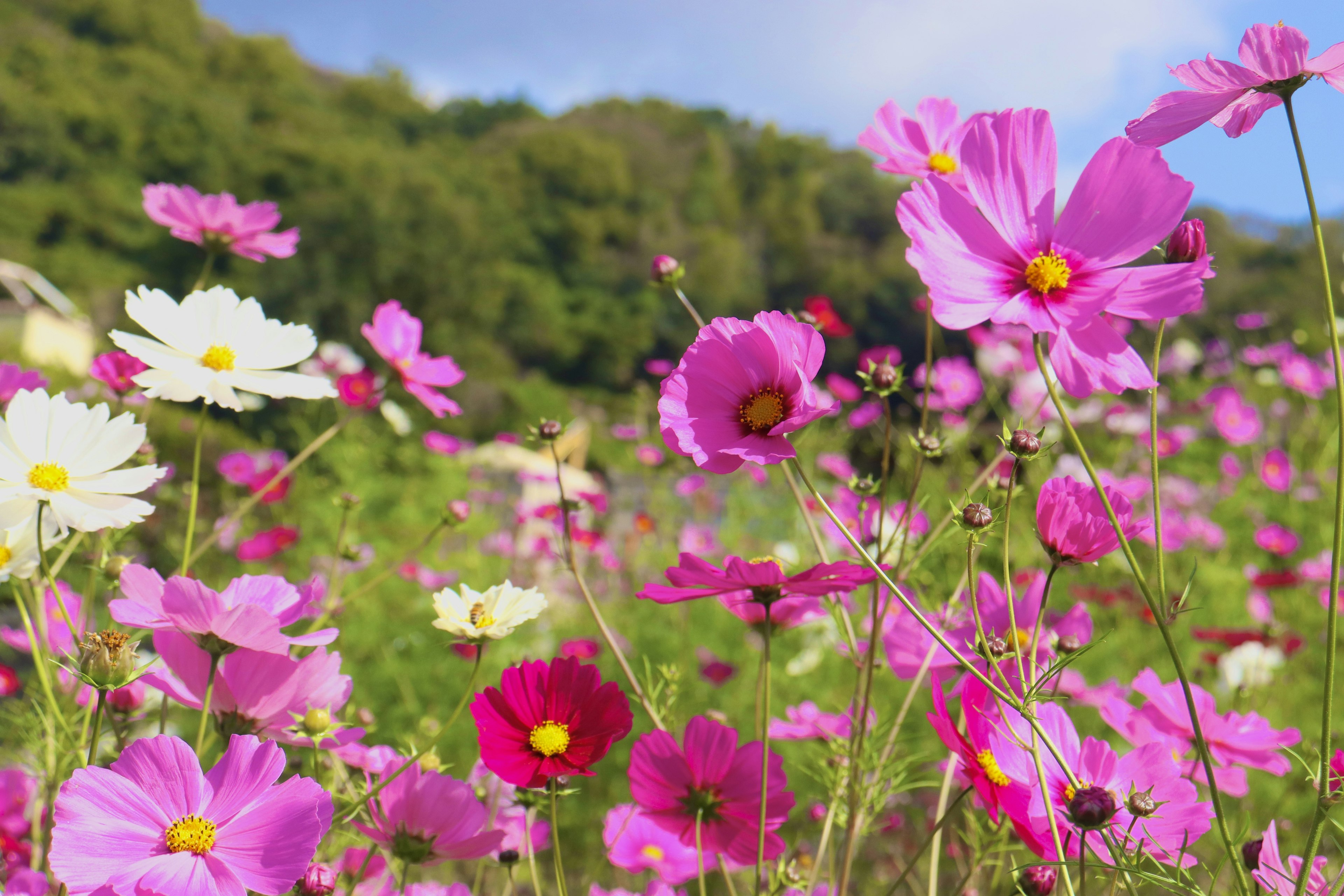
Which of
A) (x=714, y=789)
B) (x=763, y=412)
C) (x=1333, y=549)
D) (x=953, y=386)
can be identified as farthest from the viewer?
(x=953, y=386)

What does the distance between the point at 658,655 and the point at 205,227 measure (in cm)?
151

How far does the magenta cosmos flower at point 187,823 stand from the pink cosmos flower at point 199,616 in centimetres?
5

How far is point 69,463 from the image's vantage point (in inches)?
19.8

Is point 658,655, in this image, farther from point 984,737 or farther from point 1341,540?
point 1341,540

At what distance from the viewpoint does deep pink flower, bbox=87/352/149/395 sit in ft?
2.53

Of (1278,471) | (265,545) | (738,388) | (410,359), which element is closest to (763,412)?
(738,388)

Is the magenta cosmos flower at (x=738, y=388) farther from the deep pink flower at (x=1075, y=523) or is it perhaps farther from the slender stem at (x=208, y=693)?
the slender stem at (x=208, y=693)

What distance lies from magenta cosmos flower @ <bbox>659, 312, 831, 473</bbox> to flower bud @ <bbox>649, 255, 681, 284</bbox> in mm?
289

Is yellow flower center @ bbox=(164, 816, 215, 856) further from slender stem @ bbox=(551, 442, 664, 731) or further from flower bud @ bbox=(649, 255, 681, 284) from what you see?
flower bud @ bbox=(649, 255, 681, 284)

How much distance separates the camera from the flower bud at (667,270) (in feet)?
2.50

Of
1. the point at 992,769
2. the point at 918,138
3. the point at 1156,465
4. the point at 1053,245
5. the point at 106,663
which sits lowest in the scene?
the point at 992,769

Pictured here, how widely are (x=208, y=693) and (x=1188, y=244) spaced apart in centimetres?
57

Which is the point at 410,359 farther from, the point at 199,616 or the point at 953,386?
the point at 953,386

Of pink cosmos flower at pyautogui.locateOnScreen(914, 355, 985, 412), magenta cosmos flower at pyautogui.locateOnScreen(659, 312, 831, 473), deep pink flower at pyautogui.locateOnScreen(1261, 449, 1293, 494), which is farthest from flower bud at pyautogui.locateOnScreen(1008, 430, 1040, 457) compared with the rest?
deep pink flower at pyautogui.locateOnScreen(1261, 449, 1293, 494)
